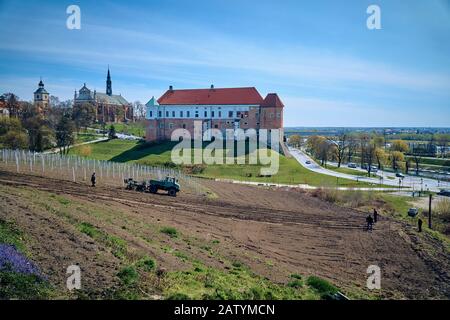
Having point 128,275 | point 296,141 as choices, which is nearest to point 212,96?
point 296,141

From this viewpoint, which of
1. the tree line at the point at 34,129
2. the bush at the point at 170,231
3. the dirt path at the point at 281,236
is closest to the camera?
the dirt path at the point at 281,236

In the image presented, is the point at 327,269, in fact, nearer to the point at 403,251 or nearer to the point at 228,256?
the point at 228,256

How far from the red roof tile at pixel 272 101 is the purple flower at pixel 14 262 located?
64374mm

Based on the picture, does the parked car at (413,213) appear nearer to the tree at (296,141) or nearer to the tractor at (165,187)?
the tractor at (165,187)

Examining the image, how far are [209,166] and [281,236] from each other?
35543 mm

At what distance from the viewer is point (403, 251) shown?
70.6 ft

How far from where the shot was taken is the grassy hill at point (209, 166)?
51812 mm

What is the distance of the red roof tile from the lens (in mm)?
71188

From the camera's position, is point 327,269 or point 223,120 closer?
point 327,269

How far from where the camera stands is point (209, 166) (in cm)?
5722

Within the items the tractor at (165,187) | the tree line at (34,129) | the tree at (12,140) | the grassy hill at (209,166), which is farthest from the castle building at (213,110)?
the tractor at (165,187)

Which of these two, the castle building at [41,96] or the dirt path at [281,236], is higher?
the castle building at [41,96]

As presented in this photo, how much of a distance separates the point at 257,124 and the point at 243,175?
21.6 metres
